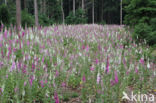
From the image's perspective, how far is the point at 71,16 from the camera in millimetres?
30688

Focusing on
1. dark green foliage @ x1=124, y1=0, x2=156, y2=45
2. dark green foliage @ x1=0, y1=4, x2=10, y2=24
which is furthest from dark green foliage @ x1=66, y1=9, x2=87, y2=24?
dark green foliage @ x1=124, y1=0, x2=156, y2=45

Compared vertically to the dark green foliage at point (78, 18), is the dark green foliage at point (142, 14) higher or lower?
lower

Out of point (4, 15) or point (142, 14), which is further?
point (4, 15)

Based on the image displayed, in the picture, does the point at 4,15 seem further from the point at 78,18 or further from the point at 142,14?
the point at 78,18

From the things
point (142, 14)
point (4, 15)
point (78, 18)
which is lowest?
point (142, 14)

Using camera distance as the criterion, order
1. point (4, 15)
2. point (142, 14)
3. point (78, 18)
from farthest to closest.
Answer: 1. point (78, 18)
2. point (4, 15)
3. point (142, 14)

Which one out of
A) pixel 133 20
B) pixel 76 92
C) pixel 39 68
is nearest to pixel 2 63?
pixel 39 68

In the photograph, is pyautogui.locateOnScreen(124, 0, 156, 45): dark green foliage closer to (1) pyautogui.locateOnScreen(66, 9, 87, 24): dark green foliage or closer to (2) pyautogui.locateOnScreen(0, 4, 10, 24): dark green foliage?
(2) pyautogui.locateOnScreen(0, 4, 10, 24): dark green foliage

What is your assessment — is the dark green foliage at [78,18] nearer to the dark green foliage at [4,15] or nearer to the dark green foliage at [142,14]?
the dark green foliage at [4,15]

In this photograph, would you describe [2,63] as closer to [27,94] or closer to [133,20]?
[27,94]

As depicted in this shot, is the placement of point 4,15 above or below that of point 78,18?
below

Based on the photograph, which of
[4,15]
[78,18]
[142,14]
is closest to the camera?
[142,14]

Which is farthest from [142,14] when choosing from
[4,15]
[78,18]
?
Answer: [78,18]

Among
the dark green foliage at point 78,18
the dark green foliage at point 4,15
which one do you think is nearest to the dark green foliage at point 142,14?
the dark green foliage at point 4,15
